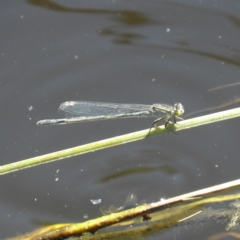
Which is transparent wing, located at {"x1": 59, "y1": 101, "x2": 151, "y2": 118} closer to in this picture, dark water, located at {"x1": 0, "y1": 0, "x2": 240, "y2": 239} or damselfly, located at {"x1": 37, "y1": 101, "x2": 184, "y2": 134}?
damselfly, located at {"x1": 37, "y1": 101, "x2": 184, "y2": 134}

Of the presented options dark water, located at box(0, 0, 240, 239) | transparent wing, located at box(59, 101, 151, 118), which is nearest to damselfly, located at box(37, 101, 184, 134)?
transparent wing, located at box(59, 101, 151, 118)

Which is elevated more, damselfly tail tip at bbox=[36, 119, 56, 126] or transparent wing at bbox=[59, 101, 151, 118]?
transparent wing at bbox=[59, 101, 151, 118]

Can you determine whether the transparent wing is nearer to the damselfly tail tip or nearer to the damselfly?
the damselfly

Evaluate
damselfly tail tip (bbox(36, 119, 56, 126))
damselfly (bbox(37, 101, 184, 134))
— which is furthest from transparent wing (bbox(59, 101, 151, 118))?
damselfly tail tip (bbox(36, 119, 56, 126))

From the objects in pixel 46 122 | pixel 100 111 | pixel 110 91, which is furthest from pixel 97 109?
pixel 46 122

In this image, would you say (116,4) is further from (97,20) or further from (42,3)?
(42,3)

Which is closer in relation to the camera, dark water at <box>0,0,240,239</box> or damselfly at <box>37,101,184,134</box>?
dark water at <box>0,0,240,239</box>

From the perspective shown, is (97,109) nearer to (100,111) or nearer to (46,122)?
(100,111)

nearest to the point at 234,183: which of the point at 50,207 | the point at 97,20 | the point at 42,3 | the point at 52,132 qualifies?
the point at 50,207
